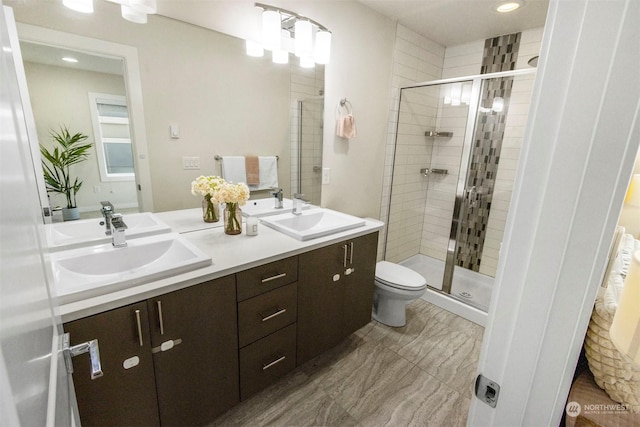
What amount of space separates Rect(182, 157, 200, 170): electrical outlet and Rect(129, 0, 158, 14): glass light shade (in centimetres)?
70

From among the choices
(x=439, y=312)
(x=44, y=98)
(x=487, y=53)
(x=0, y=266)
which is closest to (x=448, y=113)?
(x=487, y=53)

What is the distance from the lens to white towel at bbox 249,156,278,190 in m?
1.95

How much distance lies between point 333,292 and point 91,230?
4.40 feet

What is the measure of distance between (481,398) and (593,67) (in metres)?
0.57

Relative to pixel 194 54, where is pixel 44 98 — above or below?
below

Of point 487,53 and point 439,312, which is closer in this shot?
point 439,312

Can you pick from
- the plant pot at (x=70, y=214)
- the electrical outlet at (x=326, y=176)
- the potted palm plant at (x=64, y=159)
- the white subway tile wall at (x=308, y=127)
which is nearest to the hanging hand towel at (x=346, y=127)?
the white subway tile wall at (x=308, y=127)

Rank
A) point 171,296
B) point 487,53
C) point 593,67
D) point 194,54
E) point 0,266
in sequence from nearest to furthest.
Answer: point 0,266 < point 593,67 < point 171,296 < point 194,54 < point 487,53

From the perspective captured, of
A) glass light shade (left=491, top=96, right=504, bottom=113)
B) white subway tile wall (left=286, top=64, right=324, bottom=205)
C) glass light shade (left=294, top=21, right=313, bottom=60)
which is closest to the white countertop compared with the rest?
white subway tile wall (left=286, top=64, right=324, bottom=205)

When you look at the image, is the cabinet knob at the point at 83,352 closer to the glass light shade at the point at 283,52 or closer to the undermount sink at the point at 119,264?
the undermount sink at the point at 119,264

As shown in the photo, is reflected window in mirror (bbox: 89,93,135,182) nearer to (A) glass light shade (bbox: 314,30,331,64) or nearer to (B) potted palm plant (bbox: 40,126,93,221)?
(B) potted palm plant (bbox: 40,126,93,221)

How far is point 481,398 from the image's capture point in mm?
544

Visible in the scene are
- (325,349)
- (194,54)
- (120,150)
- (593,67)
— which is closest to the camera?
(593,67)

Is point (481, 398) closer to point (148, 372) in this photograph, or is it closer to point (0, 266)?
point (0, 266)
